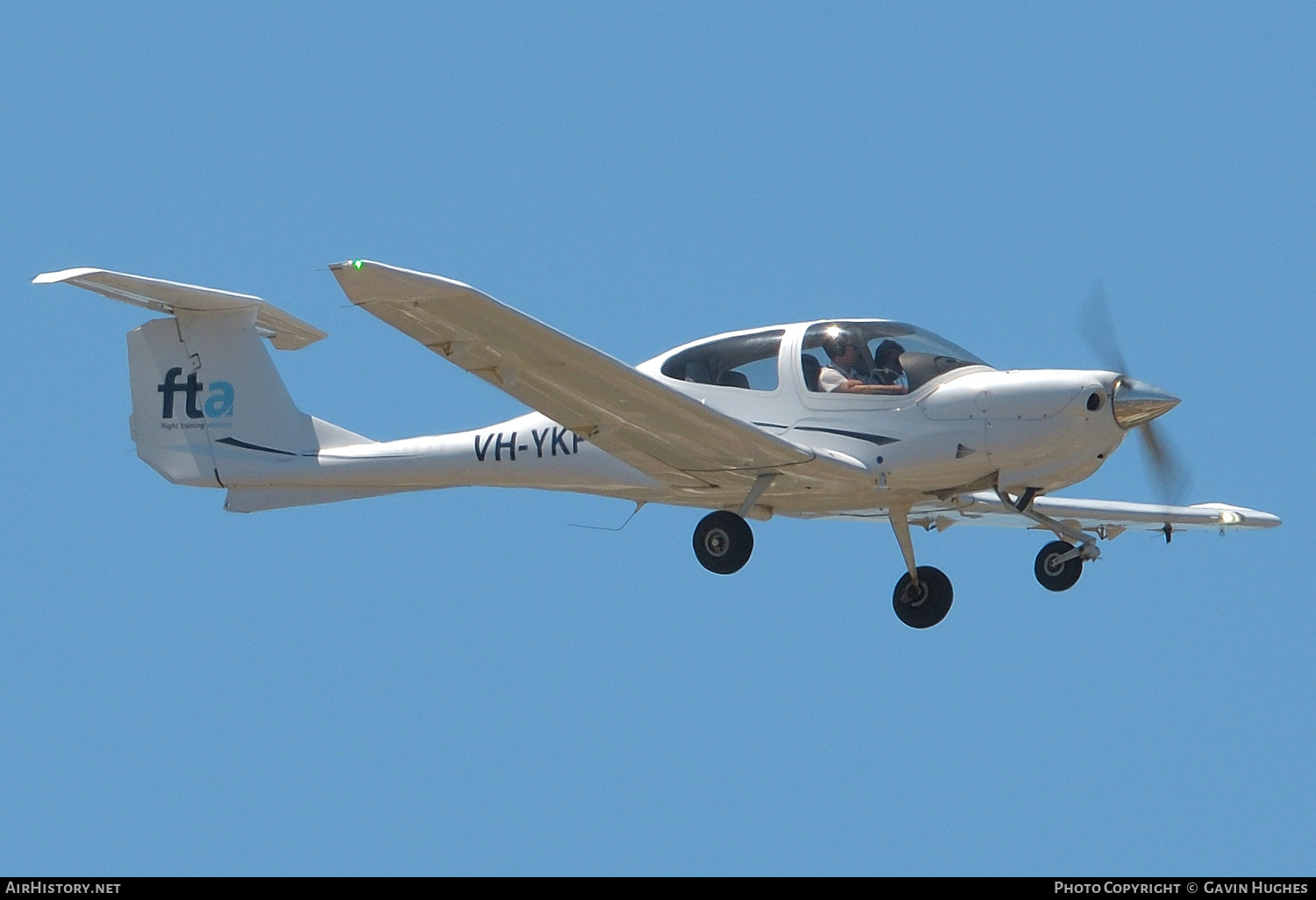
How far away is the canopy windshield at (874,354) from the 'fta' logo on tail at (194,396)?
577 centimetres

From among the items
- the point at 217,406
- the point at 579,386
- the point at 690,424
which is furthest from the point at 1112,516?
the point at 217,406

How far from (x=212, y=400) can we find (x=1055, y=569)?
26.5 ft

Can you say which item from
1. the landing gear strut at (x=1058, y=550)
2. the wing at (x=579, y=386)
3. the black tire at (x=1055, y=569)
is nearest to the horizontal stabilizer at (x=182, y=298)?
the wing at (x=579, y=386)

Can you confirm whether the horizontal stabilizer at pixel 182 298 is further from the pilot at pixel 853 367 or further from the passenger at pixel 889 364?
the passenger at pixel 889 364

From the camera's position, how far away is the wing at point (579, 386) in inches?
486

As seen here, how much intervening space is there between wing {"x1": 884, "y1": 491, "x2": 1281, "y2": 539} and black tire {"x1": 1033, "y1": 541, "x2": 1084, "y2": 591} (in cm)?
61

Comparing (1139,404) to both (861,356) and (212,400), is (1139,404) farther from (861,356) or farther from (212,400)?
(212,400)

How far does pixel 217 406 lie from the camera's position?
55.0 feet

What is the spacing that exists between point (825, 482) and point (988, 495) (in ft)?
7.50

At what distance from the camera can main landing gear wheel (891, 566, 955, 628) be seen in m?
15.5

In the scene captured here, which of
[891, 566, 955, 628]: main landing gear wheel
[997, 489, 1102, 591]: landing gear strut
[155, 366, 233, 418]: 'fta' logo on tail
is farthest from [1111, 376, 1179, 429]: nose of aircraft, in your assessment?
[155, 366, 233, 418]: 'fta' logo on tail

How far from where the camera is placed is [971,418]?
14156mm
